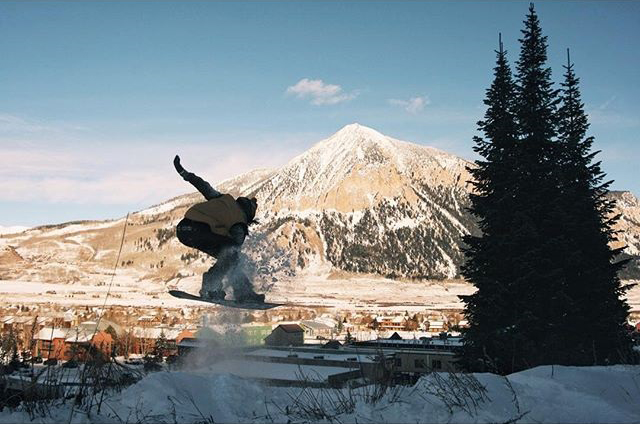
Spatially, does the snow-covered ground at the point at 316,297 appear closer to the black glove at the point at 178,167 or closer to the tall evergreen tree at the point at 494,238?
the tall evergreen tree at the point at 494,238

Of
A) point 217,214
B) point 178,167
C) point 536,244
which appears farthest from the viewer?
point 536,244

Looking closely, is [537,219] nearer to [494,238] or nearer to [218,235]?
[494,238]

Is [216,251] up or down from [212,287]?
up

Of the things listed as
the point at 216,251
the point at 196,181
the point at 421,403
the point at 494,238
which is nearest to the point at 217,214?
the point at 216,251

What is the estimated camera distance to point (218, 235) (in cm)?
1359

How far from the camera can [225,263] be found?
14.0 m

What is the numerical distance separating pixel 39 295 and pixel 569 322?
588 ft

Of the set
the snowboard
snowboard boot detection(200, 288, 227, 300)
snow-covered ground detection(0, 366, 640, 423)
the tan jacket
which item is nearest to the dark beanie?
the tan jacket

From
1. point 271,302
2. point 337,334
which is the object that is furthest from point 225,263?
point 337,334

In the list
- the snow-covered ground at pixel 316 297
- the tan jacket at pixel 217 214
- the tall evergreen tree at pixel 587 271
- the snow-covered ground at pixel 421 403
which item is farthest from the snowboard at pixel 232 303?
the snow-covered ground at pixel 316 297

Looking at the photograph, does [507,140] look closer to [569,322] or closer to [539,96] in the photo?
[539,96]

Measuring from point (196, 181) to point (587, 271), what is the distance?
14.5m

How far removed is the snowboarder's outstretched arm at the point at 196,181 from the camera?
1420 centimetres

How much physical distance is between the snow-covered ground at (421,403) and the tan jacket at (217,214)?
7348 mm
